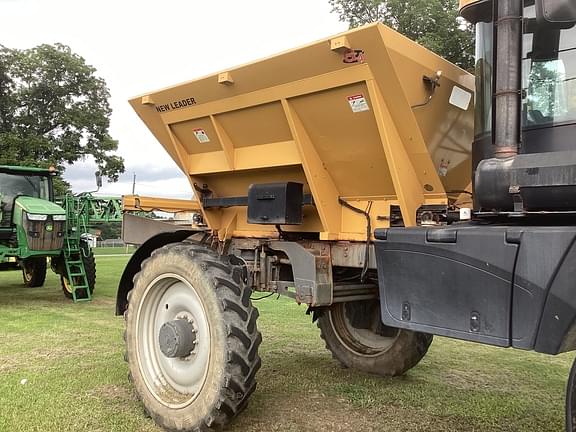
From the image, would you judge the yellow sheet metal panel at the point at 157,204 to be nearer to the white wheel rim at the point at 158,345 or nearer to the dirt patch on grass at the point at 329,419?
the white wheel rim at the point at 158,345

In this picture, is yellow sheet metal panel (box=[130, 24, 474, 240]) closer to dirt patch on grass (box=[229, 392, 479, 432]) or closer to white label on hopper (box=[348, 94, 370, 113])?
white label on hopper (box=[348, 94, 370, 113])

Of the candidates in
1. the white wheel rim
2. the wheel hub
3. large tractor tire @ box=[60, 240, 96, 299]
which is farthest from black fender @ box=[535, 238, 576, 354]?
large tractor tire @ box=[60, 240, 96, 299]

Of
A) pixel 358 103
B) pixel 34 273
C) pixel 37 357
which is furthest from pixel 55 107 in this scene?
pixel 358 103

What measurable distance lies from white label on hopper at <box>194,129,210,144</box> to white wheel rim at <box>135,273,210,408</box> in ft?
3.71

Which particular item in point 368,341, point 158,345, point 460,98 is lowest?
point 368,341

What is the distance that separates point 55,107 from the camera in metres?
28.7

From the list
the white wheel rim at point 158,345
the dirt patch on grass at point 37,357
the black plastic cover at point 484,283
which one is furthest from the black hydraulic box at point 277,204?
the dirt patch on grass at point 37,357

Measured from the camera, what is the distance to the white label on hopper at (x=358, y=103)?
327cm

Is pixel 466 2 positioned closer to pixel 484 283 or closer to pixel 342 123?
pixel 342 123

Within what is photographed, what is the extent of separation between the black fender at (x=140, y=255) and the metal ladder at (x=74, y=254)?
227 inches

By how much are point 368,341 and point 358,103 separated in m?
2.58

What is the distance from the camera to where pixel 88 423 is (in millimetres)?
3971

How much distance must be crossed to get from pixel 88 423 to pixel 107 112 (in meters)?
28.0

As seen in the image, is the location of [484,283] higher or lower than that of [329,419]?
higher
